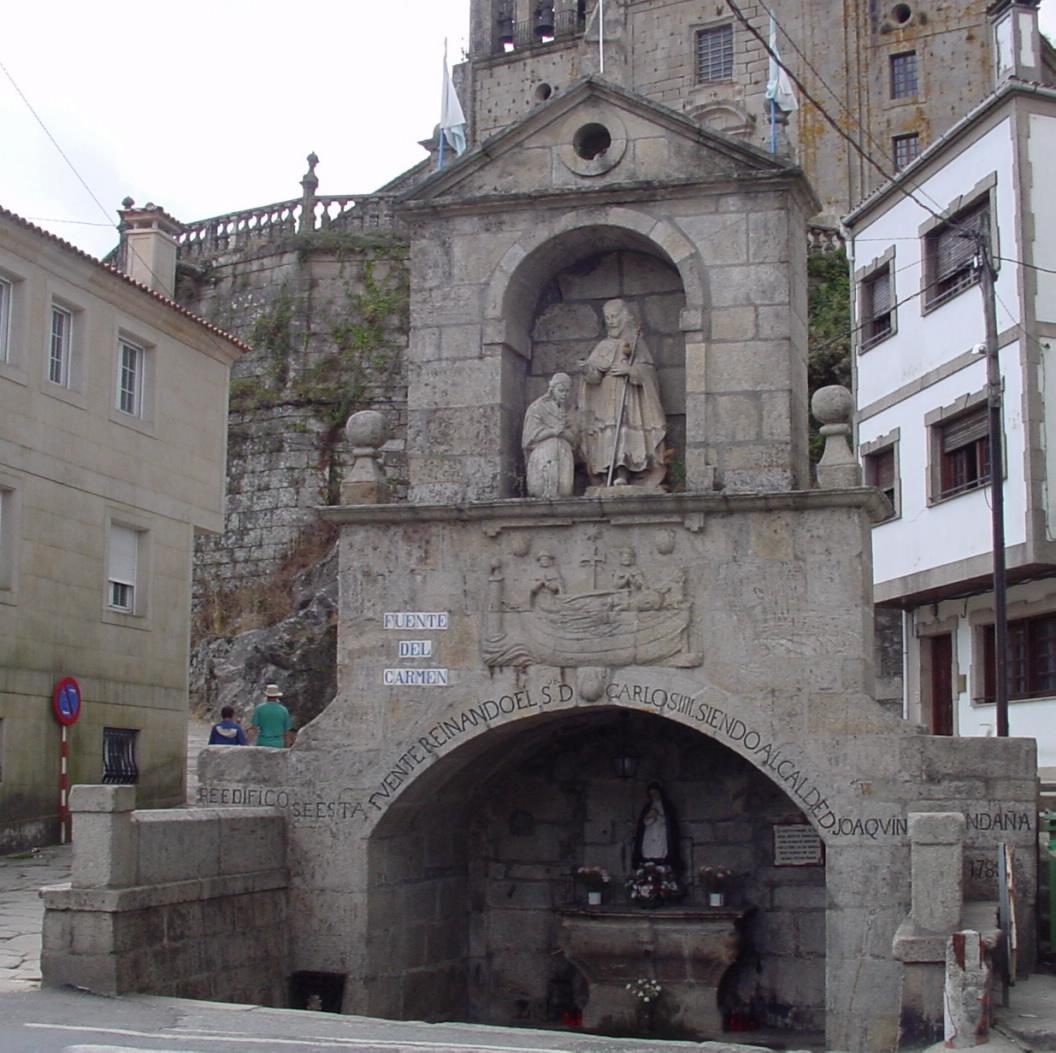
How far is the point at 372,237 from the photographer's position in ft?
115

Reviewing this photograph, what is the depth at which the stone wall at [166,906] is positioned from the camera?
9469 millimetres

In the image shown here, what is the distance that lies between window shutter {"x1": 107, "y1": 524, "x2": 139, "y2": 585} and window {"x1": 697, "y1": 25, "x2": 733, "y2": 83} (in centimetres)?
2790

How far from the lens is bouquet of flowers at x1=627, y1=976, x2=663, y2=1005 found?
1190 centimetres

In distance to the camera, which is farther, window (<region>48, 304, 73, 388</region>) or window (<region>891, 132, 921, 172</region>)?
window (<region>891, 132, 921, 172</region>)

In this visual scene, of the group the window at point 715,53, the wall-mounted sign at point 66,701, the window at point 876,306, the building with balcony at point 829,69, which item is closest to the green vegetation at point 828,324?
the window at point 876,306

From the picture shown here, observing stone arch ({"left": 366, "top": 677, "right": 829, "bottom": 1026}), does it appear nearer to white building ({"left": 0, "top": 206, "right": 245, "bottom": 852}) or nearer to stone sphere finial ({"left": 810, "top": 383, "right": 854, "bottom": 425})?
stone sphere finial ({"left": 810, "top": 383, "right": 854, "bottom": 425})

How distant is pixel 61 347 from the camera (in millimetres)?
20047

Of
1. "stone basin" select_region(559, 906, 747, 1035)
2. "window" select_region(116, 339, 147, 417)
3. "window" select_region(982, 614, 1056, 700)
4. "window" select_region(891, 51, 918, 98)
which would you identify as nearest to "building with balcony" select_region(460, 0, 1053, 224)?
"window" select_region(891, 51, 918, 98)

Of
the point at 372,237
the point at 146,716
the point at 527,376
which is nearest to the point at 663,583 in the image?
the point at 527,376

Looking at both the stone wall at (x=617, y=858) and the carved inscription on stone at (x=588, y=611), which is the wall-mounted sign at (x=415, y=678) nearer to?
the carved inscription on stone at (x=588, y=611)

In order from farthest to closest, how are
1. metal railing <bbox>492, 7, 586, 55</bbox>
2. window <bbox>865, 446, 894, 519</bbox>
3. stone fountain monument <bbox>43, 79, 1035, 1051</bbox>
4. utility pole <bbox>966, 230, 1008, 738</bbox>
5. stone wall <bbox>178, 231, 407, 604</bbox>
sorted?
1. metal railing <bbox>492, 7, 586, 55</bbox>
2. stone wall <bbox>178, 231, 407, 604</bbox>
3. window <bbox>865, 446, 894, 519</bbox>
4. utility pole <bbox>966, 230, 1008, 738</bbox>
5. stone fountain monument <bbox>43, 79, 1035, 1051</bbox>

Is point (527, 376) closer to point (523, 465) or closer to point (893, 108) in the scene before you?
point (523, 465)

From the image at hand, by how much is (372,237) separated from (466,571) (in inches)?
959

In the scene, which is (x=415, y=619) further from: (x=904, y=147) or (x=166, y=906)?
(x=904, y=147)
